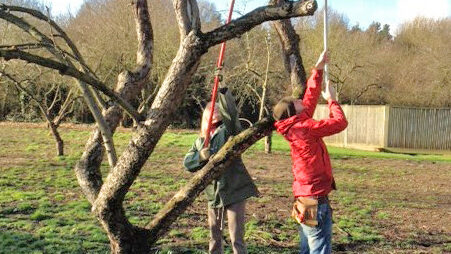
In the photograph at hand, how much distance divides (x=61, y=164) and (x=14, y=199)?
463 cm

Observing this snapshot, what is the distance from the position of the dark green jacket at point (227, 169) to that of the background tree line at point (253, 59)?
15.3 m

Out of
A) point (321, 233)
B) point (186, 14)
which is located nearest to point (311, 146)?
point (321, 233)

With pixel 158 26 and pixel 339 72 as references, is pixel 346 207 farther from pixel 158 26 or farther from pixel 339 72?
pixel 158 26

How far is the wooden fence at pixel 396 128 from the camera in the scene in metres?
23.2

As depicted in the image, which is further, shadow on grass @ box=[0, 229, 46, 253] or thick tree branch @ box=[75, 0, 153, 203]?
shadow on grass @ box=[0, 229, 46, 253]

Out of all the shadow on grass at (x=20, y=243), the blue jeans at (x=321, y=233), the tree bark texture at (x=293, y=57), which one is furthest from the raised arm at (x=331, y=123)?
the shadow on grass at (x=20, y=243)

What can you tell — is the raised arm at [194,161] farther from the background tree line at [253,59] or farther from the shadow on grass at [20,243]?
the background tree line at [253,59]

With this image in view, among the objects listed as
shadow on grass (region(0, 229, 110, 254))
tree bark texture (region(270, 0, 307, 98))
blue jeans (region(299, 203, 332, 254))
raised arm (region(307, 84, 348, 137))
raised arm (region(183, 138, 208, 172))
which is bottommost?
shadow on grass (region(0, 229, 110, 254))

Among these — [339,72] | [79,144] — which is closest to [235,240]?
[79,144]

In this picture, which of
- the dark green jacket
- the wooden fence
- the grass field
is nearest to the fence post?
the wooden fence

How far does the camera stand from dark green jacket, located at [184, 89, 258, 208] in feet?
14.8

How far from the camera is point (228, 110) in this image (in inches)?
177

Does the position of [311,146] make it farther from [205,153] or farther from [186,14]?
[186,14]

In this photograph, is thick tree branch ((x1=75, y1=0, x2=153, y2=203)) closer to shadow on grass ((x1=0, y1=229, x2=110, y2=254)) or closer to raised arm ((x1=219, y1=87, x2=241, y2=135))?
raised arm ((x1=219, y1=87, x2=241, y2=135))
